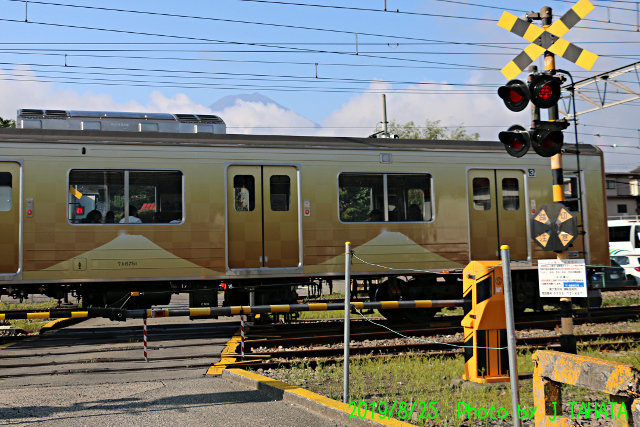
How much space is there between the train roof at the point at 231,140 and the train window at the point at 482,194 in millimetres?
649

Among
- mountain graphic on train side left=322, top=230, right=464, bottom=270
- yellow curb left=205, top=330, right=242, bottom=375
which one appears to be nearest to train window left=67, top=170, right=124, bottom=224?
yellow curb left=205, top=330, right=242, bottom=375

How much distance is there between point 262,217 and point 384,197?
239 cm

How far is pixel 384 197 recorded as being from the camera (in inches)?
434

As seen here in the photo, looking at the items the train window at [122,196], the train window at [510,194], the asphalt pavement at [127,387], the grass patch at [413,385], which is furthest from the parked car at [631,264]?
the train window at [122,196]

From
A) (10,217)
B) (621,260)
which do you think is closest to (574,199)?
(10,217)

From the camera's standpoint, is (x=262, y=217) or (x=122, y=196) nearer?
(x=122, y=196)

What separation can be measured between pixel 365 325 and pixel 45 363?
5.78 m

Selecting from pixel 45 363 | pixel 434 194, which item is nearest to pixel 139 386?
pixel 45 363

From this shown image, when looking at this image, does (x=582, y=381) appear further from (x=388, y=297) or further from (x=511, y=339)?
(x=388, y=297)

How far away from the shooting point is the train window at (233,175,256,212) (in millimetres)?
10414

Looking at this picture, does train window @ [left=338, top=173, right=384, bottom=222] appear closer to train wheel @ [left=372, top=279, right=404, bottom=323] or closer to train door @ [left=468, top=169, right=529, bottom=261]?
train wheel @ [left=372, top=279, right=404, bottom=323]

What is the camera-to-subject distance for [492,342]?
6652 millimetres

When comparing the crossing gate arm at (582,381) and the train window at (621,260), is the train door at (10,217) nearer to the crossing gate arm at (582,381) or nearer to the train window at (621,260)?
the crossing gate arm at (582,381)

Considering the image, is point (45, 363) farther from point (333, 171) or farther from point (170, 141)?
point (333, 171)
